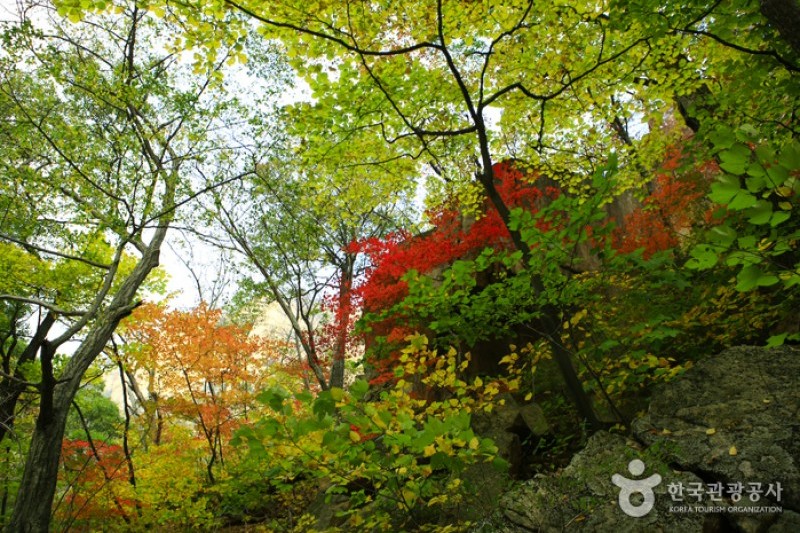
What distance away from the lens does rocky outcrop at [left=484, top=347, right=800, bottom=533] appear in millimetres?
2490

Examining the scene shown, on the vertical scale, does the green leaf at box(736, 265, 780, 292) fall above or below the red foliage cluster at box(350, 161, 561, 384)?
below

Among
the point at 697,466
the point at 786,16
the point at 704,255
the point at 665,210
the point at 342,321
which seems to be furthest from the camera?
the point at 342,321

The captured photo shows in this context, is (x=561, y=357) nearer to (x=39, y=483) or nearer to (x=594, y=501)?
(x=594, y=501)

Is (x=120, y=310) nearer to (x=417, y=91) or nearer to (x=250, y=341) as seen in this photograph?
(x=417, y=91)

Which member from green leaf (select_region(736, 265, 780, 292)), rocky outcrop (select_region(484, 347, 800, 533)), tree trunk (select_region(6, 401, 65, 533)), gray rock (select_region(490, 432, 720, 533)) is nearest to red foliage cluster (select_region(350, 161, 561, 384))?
gray rock (select_region(490, 432, 720, 533))

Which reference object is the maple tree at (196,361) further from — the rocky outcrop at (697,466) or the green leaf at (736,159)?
the green leaf at (736,159)

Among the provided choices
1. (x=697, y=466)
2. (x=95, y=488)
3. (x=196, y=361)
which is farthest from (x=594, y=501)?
(x=196, y=361)

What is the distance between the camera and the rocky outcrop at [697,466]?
2.49 metres

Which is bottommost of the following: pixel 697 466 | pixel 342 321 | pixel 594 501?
pixel 594 501

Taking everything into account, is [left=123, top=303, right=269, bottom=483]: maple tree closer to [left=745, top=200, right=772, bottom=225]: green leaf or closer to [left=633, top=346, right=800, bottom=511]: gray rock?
[left=633, top=346, right=800, bottom=511]: gray rock

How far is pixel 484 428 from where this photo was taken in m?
5.54

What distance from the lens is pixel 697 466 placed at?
9.23ft

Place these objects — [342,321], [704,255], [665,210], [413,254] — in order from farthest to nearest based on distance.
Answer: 1. [342,321]
2. [665,210]
3. [413,254]
4. [704,255]

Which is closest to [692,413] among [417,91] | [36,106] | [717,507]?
[717,507]
